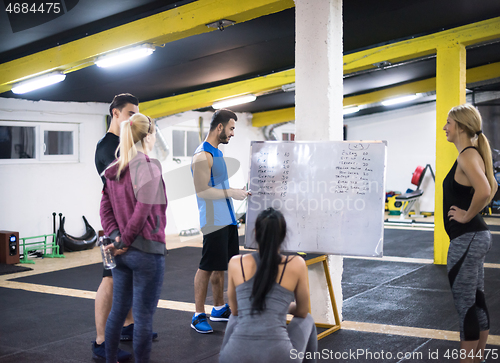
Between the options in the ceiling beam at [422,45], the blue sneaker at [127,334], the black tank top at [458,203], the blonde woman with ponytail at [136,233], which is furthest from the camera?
the ceiling beam at [422,45]

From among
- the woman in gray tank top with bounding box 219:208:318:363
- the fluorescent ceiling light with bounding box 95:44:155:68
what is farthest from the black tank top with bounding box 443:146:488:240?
the fluorescent ceiling light with bounding box 95:44:155:68

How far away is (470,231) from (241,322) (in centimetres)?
126

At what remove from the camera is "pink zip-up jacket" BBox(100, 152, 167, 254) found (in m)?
2.35

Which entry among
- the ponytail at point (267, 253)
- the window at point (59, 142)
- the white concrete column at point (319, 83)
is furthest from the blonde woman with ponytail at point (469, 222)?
the window at point (59, 142)

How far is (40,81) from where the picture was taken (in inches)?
221

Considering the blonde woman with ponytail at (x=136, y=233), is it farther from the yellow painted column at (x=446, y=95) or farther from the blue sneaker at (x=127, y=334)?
the yellow painted column at (x=446, y=95)

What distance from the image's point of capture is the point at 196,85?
25.1ft

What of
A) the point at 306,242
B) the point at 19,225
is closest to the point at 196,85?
the point at 19,225

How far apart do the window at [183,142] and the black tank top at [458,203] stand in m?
7.37

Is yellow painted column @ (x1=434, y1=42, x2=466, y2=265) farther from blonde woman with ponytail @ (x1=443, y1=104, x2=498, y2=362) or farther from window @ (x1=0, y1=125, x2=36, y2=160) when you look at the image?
window @ (x1=0, y1=125, x2=36, y2=160)

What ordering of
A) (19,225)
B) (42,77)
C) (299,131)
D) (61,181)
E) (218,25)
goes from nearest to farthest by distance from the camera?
1. (299,131)
2. (218,25)
3. (42,77)
4. (19,225)
5. (61,181)

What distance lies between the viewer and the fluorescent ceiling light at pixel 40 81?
5.47m

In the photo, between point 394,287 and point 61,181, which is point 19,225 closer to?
point 61,181

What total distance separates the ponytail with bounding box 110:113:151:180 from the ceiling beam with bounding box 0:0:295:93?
1869mm
